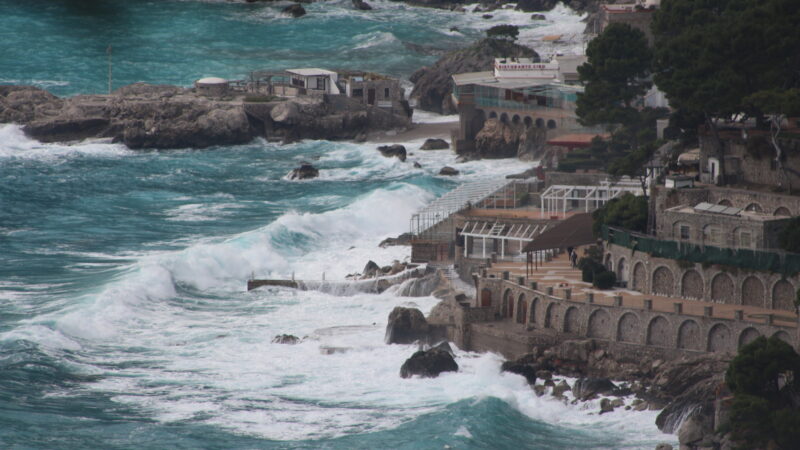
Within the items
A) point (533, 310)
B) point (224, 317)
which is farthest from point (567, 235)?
point (224, 317)

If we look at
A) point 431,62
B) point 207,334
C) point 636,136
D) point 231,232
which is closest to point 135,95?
point 431,62

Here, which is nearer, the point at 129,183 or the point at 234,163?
the point at 129,183

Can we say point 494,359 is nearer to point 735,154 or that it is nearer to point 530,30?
point 735,154

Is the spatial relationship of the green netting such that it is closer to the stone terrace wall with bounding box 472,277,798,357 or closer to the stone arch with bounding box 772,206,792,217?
the stone terrace wall with bounding box 472,277,798,357

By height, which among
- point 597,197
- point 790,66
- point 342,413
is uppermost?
point 790,66

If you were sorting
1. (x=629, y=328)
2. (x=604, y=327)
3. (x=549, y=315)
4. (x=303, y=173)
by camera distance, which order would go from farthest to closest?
(x=303, y=173), (x=549, y=315), (x=604, y=327), (x=629, y=328)

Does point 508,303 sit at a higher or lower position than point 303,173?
lower

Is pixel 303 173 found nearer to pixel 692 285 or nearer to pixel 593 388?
pixel 692 285
